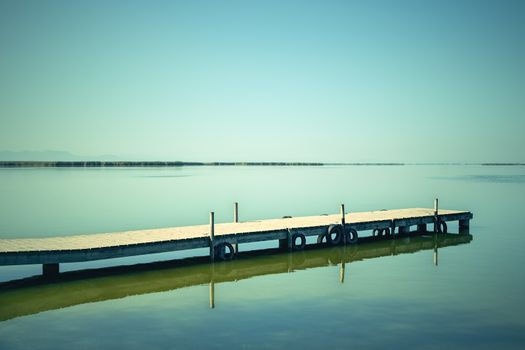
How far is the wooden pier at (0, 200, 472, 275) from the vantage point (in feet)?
52.9

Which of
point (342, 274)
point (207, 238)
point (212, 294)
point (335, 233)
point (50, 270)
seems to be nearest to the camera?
point (212, 294)

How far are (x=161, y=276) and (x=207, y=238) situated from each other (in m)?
2.32

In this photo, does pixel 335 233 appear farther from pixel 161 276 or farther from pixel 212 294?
pixel 212 294

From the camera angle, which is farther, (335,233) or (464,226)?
(464,226)

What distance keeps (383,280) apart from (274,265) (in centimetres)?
438

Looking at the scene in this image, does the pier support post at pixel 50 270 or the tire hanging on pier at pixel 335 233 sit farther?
the tire hanging on pier at pixel 335 233

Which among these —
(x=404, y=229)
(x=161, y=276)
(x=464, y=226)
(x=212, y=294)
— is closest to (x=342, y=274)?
(x=212, y=294)

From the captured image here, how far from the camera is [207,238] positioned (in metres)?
19.4

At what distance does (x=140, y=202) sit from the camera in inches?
1895

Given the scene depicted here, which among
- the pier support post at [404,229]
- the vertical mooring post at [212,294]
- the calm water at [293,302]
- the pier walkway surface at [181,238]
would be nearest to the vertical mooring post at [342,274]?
the calm water at [293,302]

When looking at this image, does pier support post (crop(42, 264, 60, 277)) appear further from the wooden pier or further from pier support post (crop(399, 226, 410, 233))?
pier support post (crop(399, 226, 410, 233))

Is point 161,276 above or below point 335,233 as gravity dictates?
below

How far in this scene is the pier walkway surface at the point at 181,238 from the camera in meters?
16.0

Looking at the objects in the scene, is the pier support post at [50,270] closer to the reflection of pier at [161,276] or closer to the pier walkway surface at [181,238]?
the pier walkway surface at [181,238]
